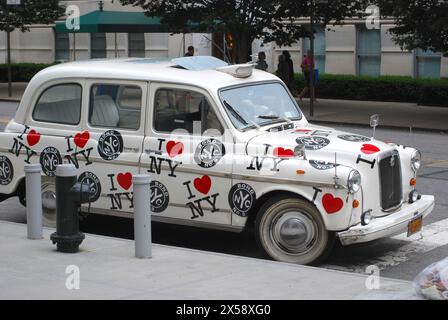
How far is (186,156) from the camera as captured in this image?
9086 millimetres

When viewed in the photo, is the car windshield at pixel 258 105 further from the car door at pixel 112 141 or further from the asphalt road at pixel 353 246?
the asphalt road at pixel 353 246

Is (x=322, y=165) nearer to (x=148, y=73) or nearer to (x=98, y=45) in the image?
(x=148, y=73)

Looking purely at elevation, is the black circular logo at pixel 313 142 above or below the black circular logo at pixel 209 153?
above

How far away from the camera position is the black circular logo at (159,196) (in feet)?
30.1

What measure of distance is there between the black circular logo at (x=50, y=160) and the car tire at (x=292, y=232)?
8.09 feet

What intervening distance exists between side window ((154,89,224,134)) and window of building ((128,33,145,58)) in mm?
30576

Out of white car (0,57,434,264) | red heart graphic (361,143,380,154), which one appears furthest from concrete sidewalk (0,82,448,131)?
red heart graphic (361,143,380,154)

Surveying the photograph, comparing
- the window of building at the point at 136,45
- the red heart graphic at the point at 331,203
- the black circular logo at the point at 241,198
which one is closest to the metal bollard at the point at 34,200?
the black circular logo at the point at 241,198

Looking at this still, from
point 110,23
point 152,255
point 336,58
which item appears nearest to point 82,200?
point 152,255

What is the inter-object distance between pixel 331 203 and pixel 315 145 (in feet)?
2.39

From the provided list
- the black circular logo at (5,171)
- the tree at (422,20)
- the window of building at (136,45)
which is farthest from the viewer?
the window of building at (136,45)

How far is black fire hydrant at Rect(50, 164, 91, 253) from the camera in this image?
8477mm

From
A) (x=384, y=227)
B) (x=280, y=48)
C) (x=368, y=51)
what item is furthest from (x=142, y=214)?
(x=280, y=48)

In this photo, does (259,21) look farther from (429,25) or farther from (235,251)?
(235,251)
